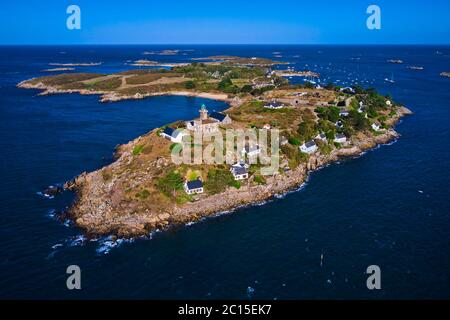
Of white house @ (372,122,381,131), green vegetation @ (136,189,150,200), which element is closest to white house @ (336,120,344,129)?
white house @ (372,122,381,131)

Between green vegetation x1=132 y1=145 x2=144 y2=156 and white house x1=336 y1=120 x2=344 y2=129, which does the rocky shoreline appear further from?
white house x1=336 y1=120 x2=344 y2=129

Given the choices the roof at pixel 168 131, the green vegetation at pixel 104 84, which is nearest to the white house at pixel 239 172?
the roof at pixel 168 131

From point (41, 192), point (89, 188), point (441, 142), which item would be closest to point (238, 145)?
point (89, 188)

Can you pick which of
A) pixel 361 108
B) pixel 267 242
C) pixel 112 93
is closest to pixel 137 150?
pixel 267 242

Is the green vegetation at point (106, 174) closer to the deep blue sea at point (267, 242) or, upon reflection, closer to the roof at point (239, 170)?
the deep blue sea at point (267, 242)
